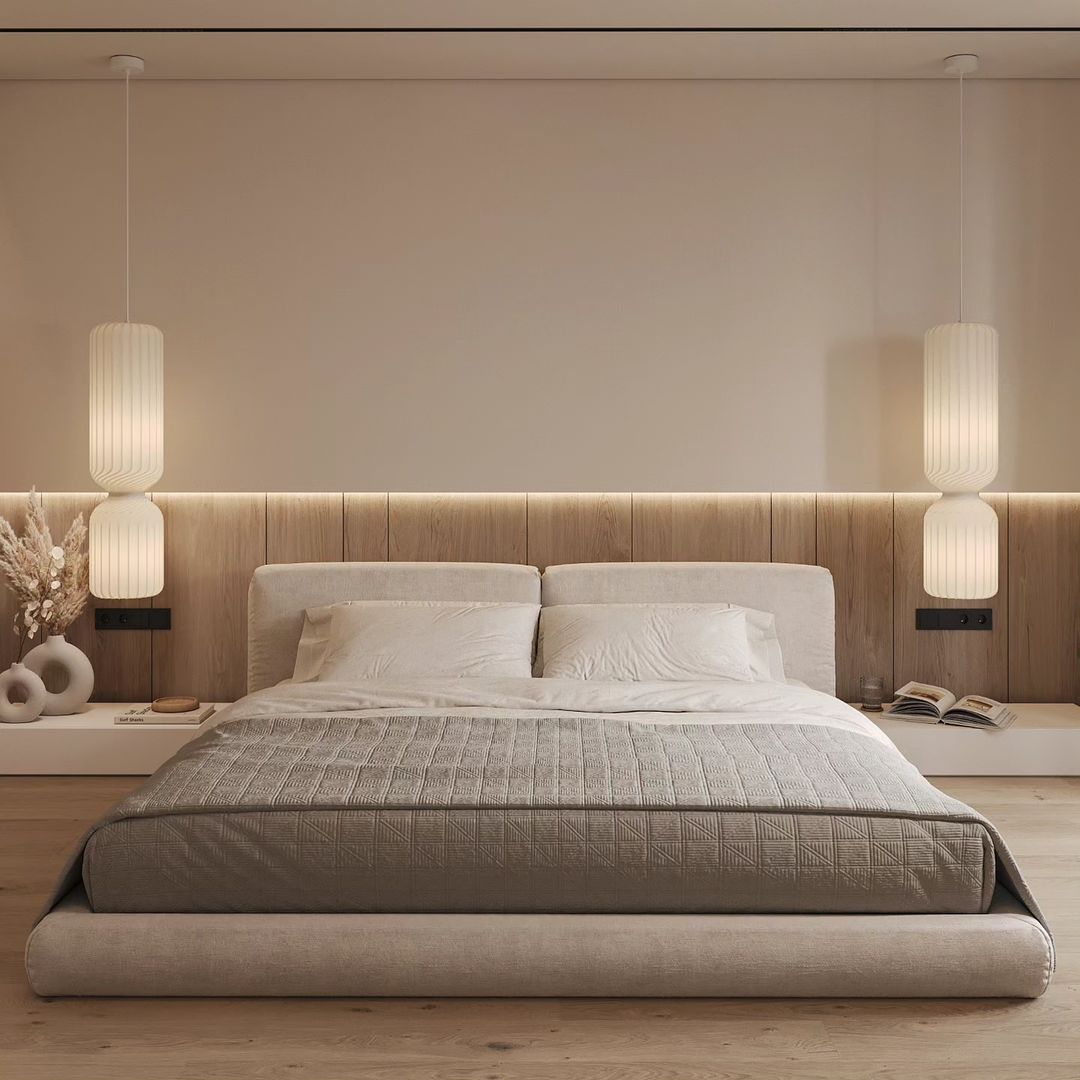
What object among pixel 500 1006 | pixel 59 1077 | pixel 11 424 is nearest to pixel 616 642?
pixel 500 1006

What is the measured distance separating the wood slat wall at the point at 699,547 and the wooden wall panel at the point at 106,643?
0.5 inches

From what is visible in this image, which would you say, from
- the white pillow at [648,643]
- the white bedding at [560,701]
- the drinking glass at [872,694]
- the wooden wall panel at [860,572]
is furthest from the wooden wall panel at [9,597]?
the drinking glass at [872,694]

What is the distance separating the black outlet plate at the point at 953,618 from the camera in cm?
423

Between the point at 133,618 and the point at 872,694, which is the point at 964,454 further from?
the point at 133,618

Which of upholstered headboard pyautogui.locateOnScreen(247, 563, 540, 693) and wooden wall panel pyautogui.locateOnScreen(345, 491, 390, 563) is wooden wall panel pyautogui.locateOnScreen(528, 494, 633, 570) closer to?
upholstered headboard pyautogui.locateOnScreen(247, 563, 540, 693)

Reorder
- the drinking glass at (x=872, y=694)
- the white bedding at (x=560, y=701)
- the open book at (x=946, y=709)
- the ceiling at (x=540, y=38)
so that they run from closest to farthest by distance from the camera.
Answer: the white bedding at (x=560, y=701)
the ceiling at (x=540, y=38)
the open book at (x=946, y=709)
the drinking glass at (x=872, y=694)

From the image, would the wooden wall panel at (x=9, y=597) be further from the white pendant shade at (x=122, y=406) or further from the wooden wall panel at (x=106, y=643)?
the white pendant shade at (x=122, y=406)

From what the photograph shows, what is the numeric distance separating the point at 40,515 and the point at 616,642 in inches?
84.3

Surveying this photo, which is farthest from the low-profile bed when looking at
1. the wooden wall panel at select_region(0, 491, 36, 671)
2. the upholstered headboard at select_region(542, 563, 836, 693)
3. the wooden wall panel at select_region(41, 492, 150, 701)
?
the wooden wall panel at select_region(0, 491, 36, 671)

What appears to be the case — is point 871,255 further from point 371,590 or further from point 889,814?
point 889,814

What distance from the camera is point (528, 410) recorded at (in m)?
4.19

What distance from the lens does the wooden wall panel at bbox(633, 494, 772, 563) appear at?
4.23 meters

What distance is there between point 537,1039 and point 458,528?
238cm

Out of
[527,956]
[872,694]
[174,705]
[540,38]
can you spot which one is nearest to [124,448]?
[174,705]
